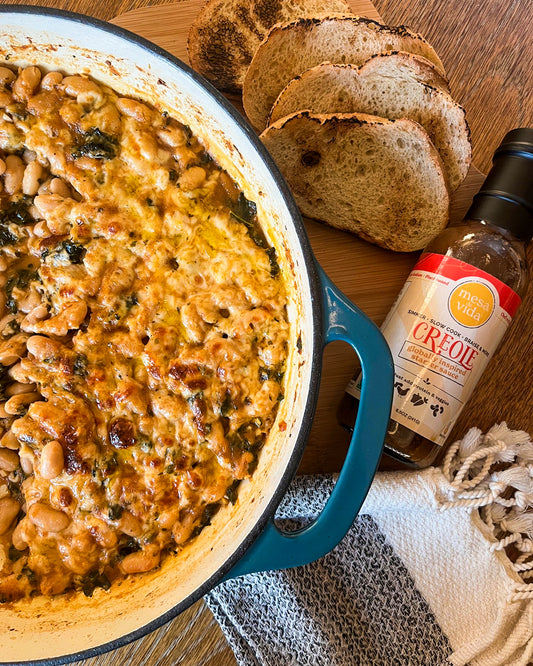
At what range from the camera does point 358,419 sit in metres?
1.36

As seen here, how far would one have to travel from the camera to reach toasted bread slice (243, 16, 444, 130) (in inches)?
68.5

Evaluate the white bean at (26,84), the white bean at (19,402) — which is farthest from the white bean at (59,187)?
the white bean at (19,402)

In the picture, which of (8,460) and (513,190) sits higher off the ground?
(513,190)

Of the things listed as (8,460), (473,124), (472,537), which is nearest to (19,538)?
(8,460)

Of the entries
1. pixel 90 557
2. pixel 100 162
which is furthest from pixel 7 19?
pixel 90 557

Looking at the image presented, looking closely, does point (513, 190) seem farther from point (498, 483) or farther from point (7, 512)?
point (7, 512)

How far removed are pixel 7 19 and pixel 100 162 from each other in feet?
1.41

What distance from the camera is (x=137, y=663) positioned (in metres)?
1.90

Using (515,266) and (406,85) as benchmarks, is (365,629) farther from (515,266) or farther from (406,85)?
(406,85)

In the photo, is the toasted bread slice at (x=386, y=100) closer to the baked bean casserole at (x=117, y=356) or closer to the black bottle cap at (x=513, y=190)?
the black bottle cap at (x=513, y=190)

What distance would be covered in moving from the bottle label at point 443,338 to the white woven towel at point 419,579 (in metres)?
0.20

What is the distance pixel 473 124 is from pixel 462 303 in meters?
0.70

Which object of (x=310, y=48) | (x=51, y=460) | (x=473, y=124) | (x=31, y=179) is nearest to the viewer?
(x=51, y=460)

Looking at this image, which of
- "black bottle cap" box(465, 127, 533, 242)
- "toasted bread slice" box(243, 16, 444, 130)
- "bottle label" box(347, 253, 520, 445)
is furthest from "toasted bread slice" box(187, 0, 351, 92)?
"bottle label" box(347, 253, 520, 445)
